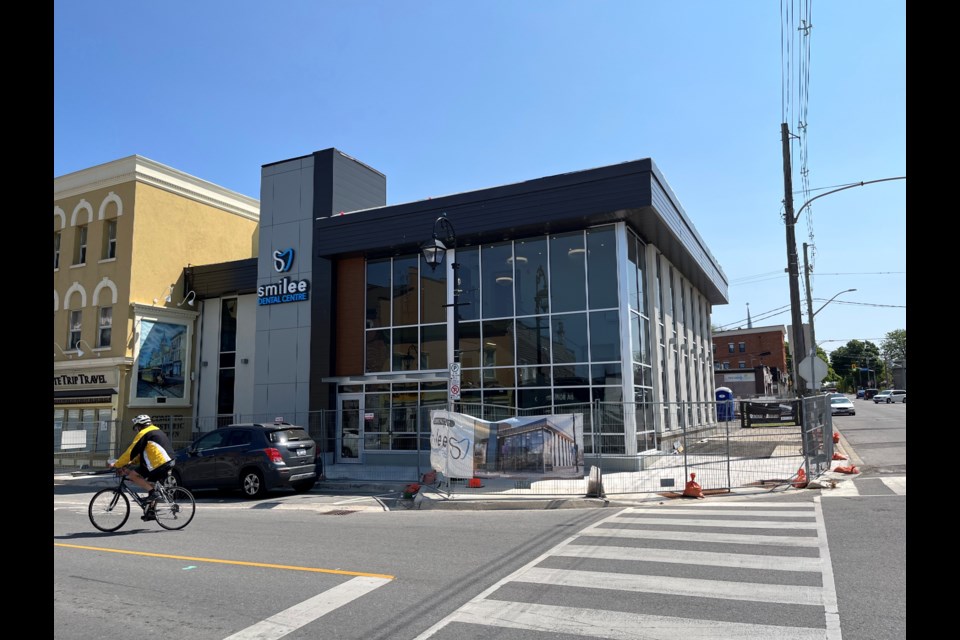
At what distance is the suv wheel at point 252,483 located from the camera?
1514 centimetres

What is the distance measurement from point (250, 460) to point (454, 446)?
4.88m

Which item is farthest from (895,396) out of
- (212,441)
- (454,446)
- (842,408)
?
(212,441)

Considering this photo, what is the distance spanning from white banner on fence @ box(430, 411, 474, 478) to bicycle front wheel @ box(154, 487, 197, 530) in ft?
16.8

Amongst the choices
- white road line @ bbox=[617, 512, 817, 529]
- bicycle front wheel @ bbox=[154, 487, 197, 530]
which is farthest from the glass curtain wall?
bicycle front wheel @ bbox=[154, 487, 197, 530]

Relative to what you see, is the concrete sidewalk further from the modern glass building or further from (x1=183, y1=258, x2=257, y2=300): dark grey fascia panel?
(x1=183, y1=258, x2=257, y2=300): dark grey fascia panel

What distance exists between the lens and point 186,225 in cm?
2855

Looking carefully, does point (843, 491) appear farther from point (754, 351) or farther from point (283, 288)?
point (754, 351)

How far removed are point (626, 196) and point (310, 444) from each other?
35.4 ft

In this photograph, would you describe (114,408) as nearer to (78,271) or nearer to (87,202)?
(78,271)

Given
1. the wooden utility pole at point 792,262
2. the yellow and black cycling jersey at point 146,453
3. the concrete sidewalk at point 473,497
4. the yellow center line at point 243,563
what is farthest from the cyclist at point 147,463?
the wooden utility pole at point 792,262

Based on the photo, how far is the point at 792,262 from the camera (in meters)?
22.1

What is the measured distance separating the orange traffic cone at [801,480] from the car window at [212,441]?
43.2 feet
